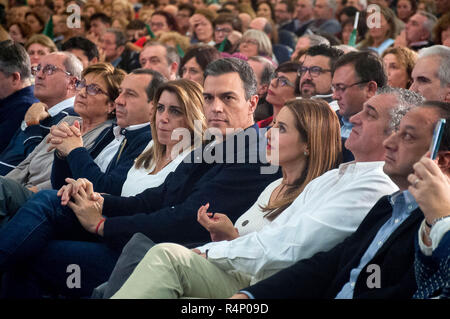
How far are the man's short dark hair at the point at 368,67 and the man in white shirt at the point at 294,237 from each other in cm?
120

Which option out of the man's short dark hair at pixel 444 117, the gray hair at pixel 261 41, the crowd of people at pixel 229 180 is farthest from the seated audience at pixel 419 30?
the man's short dark hair at pixel 444 117

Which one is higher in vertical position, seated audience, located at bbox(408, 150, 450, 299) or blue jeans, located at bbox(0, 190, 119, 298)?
seated audience, located at bbox(408, 150, 450, 299)

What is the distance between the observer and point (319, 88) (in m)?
4.29

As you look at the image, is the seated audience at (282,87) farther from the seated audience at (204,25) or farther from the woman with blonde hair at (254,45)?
the seated audience at (204,25)

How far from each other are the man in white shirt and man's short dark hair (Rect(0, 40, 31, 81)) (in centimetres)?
308

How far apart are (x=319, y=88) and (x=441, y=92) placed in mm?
899

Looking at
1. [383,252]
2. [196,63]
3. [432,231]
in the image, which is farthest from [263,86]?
[432,231]

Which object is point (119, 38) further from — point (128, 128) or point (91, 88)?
point (128, 128)

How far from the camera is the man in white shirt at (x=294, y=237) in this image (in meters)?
2.28

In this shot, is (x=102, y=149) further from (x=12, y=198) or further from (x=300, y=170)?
(x=300, y=170)

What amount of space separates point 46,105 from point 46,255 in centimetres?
185

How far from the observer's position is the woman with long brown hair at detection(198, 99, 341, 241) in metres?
2.68

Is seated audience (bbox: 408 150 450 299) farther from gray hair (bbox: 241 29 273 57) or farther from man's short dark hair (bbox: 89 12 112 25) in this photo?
man's short dark hair (bbox: 89 12 112 25)

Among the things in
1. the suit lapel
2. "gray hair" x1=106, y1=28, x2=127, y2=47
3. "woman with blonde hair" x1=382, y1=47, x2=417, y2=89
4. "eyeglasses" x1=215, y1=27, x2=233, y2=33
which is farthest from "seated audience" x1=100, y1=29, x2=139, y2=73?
the suit lapel
